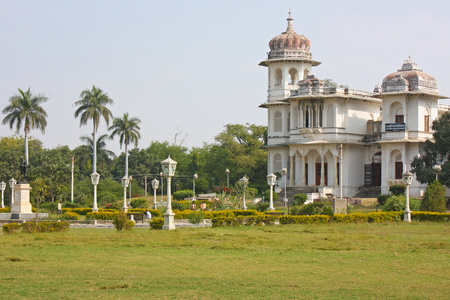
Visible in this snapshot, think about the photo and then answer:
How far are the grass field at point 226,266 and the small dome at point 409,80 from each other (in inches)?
1151

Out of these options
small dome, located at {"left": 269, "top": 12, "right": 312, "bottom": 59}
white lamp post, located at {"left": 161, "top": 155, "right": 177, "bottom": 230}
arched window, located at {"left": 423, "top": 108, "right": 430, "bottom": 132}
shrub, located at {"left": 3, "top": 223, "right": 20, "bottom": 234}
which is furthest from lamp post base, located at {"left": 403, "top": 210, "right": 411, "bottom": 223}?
small dome, located at {"left": 269, "top": 12, "right": 312, "bottom": 59}

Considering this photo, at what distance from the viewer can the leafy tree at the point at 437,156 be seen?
43.2 metres

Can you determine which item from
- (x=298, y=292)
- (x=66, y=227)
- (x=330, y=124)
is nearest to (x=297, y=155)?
(x=330, y=124)

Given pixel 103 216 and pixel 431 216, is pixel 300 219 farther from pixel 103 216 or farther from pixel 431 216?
pixel 103 216

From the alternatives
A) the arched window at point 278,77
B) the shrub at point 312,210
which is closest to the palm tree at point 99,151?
the arched window at point 278,77

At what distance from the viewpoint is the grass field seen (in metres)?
11.5

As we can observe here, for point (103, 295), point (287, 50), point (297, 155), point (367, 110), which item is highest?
point (287, 50)

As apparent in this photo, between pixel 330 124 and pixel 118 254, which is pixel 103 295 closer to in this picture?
pixel 118 254

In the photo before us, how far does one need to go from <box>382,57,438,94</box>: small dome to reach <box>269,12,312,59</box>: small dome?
9559 millimetres

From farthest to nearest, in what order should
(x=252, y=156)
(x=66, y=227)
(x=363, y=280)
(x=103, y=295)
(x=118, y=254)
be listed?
(x=252, y=156) < (x=66, y=227) < (x=118, y=254) < (x=363, y=280) < (x=103, y=295)

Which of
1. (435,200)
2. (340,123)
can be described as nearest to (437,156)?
(340,123)

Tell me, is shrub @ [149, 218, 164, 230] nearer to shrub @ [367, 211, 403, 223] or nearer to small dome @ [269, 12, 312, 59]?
shrub @ [367, 211, 403, 223]

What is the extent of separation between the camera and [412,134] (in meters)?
50.4

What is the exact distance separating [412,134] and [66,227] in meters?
32.3
